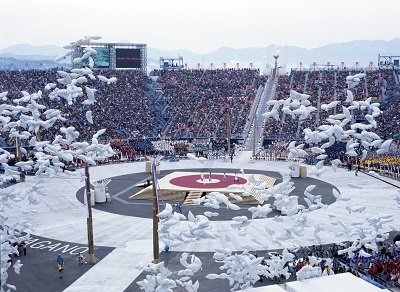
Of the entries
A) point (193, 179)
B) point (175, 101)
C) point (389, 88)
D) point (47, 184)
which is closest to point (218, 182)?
point (193, 179)

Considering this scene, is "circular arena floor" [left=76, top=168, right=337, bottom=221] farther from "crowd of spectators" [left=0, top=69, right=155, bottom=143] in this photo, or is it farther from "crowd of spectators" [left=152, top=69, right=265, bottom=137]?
"crowd of spectators" [left=152, top=69, right=265, bottom=137]

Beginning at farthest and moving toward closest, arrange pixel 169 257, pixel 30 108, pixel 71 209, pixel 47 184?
pixel 47 184, pixel 71 209, pixel 169 257, pixel 30 108

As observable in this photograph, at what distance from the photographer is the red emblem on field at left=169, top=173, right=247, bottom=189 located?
36625mm

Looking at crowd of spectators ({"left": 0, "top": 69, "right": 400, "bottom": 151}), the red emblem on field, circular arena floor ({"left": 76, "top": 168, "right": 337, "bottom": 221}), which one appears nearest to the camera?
circular arena floor ({"left": 76, "top": 168, "right": 337, "bottom": 221})

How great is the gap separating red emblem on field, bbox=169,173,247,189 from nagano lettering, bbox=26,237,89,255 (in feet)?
39.1

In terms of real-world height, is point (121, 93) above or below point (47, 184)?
above

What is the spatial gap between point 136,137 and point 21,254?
36867 mm

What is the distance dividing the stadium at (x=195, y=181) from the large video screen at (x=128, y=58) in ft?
0.85

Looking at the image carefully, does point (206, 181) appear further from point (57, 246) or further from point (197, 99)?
point (197, 99)

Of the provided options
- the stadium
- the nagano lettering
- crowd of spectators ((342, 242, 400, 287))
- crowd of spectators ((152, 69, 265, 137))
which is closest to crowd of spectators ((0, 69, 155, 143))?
the stadium

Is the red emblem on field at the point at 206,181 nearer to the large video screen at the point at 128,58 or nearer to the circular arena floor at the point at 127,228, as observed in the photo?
the circular arena floor at the point at 127,228

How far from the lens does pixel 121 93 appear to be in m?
71.3

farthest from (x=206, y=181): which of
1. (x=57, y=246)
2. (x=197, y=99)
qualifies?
(x=197, y=99)

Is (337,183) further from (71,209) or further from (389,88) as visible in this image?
(389,88)
